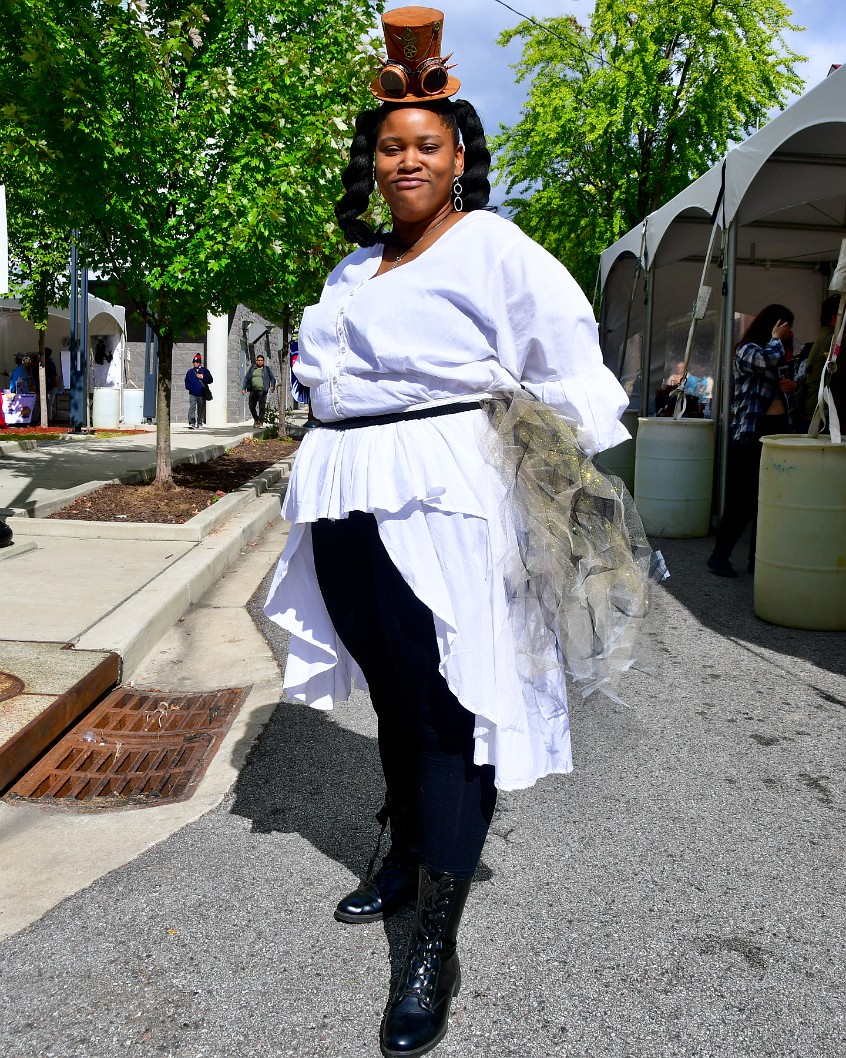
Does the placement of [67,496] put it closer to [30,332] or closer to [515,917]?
[515,917]

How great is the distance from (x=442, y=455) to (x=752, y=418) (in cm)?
560

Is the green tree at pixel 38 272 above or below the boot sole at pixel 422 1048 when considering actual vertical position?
above

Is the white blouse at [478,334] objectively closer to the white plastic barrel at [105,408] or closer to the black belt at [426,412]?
the black belt at [426,412]

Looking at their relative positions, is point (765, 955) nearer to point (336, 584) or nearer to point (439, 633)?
point (439, 633)

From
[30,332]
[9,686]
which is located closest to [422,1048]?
[9,686]

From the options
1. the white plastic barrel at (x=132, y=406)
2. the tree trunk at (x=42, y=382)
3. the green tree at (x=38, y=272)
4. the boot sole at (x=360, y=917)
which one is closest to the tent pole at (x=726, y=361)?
the boot sole at (x=360, y=917)

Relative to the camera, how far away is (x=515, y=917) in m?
2.41

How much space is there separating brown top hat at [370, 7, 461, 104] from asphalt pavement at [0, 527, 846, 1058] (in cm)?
119

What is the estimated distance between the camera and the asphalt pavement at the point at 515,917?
198 cm

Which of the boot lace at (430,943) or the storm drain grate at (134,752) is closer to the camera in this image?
the boot lace at (430,943)

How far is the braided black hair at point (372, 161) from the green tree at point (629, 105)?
55.7 ft

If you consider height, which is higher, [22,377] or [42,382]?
Result: [22,377]

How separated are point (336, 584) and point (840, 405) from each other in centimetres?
583

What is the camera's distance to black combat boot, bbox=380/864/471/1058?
1938mm
